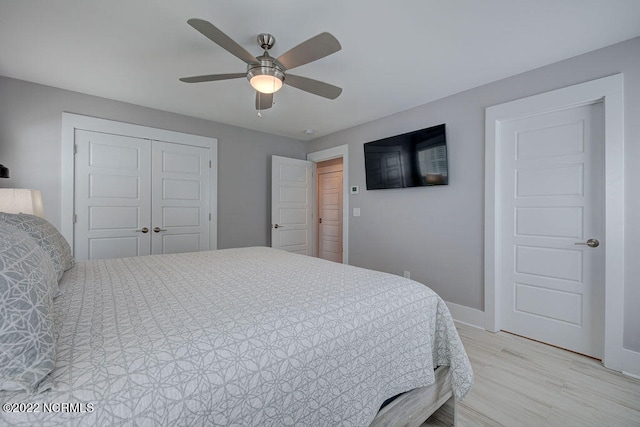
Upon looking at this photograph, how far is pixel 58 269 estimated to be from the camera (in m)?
1.42

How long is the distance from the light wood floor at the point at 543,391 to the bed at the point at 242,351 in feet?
1.38

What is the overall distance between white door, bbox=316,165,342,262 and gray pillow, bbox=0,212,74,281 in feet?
14.0

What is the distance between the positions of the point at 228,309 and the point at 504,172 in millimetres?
2812

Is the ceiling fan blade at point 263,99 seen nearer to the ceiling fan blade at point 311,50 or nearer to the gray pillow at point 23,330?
the ceiling fan blade at point 311,50

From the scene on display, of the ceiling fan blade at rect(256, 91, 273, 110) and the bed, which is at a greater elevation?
the ceiling fan blade at rect(256, 91, 273, 110)

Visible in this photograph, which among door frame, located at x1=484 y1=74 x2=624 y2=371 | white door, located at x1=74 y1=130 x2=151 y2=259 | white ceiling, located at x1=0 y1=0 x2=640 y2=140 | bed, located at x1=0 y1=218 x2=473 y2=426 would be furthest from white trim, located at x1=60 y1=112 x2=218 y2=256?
door frame, located at x1=484 y1=74 x2=624 y2=371

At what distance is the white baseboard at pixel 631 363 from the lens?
6.19ft

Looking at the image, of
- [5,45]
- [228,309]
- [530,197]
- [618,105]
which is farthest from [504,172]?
[5,45]

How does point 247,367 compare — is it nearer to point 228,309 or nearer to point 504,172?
point 228,309

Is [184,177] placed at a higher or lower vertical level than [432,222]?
higher

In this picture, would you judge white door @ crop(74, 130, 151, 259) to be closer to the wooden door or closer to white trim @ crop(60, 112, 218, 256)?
white trim @ crop(60, 112, 218, 256)

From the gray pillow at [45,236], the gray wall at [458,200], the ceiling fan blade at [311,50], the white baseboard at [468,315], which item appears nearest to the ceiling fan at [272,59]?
the ceiling fan blade at [311,50]

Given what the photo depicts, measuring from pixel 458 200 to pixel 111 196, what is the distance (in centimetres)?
398

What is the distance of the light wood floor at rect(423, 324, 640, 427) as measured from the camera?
1537 millimetres
